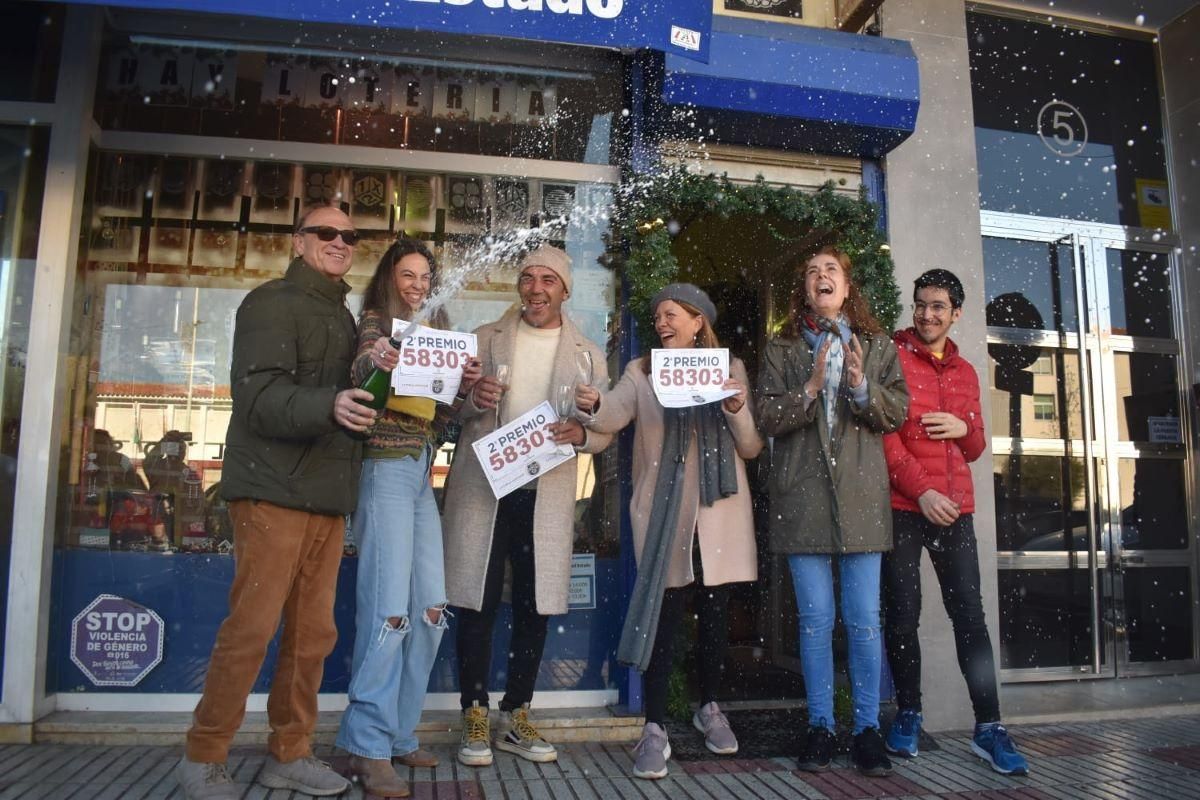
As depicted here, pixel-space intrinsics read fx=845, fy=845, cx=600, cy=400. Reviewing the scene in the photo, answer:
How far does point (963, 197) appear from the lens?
539cm

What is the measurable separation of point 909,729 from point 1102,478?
314 cm

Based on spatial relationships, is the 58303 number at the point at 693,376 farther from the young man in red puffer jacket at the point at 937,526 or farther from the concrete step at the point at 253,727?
the concrete step at the point at 253,727

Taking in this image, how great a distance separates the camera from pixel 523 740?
→ 3906 mm

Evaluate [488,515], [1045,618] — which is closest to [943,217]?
[1045,618]

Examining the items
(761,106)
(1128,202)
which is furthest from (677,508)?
(1128,202)

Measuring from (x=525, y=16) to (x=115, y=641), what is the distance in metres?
3.75

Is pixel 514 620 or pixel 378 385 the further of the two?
pixel 514 620

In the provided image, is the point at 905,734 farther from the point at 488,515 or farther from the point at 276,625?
the point at 276,625

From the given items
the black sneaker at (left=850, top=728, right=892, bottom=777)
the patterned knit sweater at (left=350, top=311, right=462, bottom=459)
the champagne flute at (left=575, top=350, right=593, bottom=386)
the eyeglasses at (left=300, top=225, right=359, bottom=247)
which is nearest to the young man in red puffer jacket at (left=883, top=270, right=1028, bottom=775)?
the black sneaker at (left=850, top=728, right=892, bottom=777)

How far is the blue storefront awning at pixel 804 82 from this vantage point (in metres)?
4.63

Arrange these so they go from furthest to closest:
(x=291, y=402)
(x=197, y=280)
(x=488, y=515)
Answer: (x=197, y=280) < (x=488, y=515) < (x=291, y=402)

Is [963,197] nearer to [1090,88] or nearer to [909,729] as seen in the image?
[1090,88]

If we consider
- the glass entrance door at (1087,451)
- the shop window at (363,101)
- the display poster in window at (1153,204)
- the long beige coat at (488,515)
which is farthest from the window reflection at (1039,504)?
the shop window at (363,101)

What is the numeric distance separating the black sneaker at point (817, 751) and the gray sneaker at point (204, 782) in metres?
2.42
